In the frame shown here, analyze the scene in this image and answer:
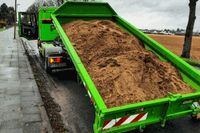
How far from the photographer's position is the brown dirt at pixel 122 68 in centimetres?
526

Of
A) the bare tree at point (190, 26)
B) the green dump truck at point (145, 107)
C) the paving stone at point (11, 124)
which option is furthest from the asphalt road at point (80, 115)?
the bare tree at point (190, 26)

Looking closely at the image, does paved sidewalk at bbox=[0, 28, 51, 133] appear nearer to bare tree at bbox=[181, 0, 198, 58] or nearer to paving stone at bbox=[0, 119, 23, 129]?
paving stone at bbox=[0, 119, 23, 129]

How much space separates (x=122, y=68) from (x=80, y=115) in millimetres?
1587

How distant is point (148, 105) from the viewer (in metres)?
4.54

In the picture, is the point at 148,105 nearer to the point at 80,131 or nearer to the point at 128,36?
the point at 80,131

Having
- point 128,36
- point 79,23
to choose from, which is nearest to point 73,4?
point 79,23

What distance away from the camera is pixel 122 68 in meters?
5.93

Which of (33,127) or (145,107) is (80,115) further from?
(145,107)

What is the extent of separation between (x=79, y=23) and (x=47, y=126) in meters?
4.09

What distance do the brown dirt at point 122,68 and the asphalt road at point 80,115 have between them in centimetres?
88

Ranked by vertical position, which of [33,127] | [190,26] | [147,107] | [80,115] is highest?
[190,26]

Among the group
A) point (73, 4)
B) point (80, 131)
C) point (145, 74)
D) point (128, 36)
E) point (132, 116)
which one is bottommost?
point (80, 131)

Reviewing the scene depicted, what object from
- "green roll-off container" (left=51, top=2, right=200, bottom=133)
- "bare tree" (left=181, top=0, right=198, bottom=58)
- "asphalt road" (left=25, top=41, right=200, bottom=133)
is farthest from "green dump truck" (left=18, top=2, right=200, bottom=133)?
"bare tree" (left=181, top=0, right=198, bottom=58)

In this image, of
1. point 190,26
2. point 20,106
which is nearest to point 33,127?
point 20,106
